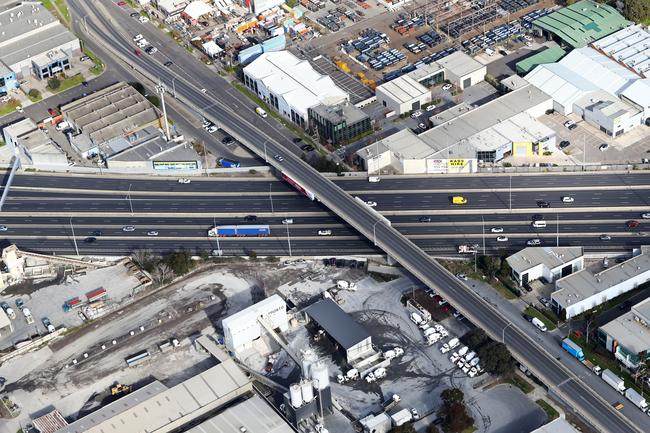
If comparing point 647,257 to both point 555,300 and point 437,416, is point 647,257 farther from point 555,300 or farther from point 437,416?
point 437,416

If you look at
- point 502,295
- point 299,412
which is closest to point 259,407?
point 299,412

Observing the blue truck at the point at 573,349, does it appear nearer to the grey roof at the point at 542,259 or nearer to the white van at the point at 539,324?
the white van at the point at 539,324

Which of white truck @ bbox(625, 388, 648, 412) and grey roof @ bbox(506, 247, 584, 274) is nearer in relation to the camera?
white truck @ bbox(625, 388, 648, 412)

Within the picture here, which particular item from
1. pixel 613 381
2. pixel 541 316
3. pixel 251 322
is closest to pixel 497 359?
pixel 541 316

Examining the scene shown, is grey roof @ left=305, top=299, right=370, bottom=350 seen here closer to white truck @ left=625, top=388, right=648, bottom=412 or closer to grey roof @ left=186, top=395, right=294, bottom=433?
grey roof @ left=186, top=395, right=294, bottom=433

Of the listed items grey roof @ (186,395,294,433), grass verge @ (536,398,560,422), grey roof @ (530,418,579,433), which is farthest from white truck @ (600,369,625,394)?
grey roof @ (186,395,294,433)

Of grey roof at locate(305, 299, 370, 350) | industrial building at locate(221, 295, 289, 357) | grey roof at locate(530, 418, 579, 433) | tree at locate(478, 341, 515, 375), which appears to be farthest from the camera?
industrial building at locate(221, 295, 289, 357)
